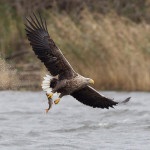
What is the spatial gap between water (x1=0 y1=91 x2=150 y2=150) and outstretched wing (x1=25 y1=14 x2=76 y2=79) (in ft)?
3.46

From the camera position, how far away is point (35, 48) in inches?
462

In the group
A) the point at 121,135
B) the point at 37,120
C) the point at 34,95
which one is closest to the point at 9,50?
the point at 34,95

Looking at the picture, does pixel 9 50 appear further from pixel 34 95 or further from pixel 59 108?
pixel 59 108

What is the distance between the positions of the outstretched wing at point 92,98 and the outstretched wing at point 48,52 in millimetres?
494

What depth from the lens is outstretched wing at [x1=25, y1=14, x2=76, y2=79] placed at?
1158 centimetres

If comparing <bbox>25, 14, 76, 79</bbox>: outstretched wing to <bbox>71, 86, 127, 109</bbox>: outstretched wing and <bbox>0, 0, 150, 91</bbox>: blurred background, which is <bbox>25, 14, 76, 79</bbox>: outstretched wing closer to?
<bbox>71, 86, 127, 109</bbox>: outstretched wing

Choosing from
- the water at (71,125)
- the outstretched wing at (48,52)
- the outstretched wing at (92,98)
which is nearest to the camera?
the water at (71,125)

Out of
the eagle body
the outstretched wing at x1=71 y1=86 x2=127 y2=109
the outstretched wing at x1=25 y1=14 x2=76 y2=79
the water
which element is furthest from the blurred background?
the eagle body

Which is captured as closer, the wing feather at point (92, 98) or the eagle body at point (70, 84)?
the eagle body at point (70, 84)

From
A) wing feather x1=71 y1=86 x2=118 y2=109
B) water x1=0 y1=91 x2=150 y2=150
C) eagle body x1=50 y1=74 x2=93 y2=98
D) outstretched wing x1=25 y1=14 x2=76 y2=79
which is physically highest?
outstretched wing x1=25 y1=14 x2=76 y2=79

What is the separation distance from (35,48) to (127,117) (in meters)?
3.50

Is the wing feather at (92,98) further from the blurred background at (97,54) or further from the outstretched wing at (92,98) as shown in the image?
the blurred background at (97,54)

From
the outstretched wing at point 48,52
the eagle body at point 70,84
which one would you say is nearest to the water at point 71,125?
the eagle body at point 70,84

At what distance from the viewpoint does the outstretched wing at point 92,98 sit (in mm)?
11984
